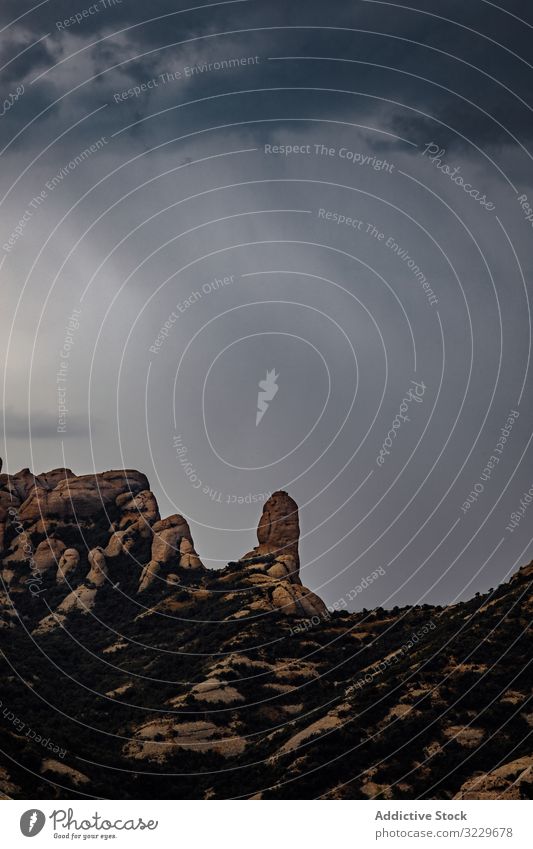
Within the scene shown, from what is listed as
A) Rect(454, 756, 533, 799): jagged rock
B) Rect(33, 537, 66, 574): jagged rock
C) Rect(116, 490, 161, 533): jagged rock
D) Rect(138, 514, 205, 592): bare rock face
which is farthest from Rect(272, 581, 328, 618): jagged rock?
Rect(454, 756, 533, 799): jagged rock

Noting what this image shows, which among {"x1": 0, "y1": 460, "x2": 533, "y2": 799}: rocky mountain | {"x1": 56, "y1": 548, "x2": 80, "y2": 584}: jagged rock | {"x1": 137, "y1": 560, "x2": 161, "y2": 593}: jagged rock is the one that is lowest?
{"x1": 0, "y1": 460, "x2": 533, "y2": 799}: rocky mountain

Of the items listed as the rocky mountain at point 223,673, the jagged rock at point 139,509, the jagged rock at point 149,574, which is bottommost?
the rocky mountain at point 223,673

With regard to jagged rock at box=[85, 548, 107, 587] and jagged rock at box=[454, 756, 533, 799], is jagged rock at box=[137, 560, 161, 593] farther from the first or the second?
jagged rock at box=[454, 756, 533, 799]

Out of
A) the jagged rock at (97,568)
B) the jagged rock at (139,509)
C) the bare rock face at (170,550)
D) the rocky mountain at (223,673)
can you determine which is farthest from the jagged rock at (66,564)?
the bare rock face at (170,550)

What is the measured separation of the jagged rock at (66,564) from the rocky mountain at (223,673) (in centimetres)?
21

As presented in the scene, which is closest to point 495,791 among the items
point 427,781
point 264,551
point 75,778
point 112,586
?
point 427,781

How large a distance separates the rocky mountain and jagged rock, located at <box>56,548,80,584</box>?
0.21 metres

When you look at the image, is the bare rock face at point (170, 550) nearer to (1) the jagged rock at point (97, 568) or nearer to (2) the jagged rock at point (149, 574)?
(2) the jagged rock at point (149, 574)

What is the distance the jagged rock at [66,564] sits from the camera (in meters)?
150

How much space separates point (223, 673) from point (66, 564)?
47931mm

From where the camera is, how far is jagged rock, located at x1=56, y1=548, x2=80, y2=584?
490 feet

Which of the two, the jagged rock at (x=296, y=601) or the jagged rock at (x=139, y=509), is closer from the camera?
the jagged rock at (x=296, y=601)

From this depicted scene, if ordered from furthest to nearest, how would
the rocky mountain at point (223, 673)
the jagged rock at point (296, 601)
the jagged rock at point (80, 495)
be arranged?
the jagged rock at point (80, 495)
the jagged rock at point (296, 601)
the rocky mountain at point (223, 673)
